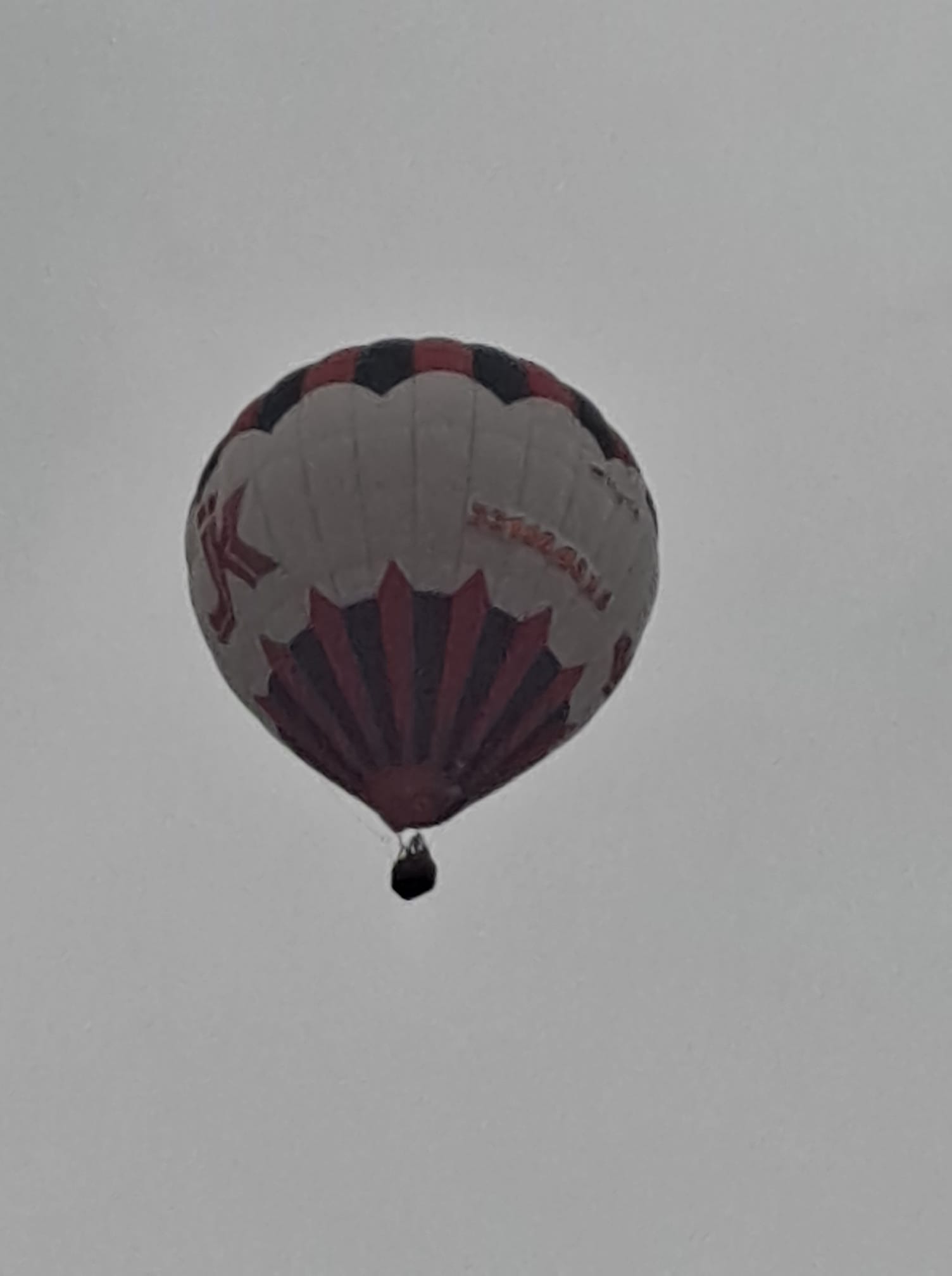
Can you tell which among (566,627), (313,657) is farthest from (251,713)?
(566,627)

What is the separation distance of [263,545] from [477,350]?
2902mm

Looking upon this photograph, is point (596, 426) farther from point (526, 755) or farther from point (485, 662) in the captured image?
point (526, 755)

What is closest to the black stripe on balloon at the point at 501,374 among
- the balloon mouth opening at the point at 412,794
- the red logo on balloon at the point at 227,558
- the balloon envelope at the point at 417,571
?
the balloon envelope at the point at 417,571

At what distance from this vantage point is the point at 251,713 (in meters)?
25.8

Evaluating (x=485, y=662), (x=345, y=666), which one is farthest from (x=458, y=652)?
(x=345, y=666)

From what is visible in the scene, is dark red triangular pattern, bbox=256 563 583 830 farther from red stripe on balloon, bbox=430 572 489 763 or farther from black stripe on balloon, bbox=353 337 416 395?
black stripe on balloon, bbox=353 337 416 395

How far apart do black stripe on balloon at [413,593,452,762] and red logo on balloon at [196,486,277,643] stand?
1.46m

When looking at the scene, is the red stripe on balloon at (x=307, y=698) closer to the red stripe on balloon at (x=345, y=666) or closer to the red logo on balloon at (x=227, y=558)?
the red stripe on balloon at (x=345, y=666)

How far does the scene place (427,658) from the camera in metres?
24.2

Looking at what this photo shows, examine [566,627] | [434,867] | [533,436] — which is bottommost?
[434,867]

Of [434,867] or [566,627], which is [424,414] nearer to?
[566,627]

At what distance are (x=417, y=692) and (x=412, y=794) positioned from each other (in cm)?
89

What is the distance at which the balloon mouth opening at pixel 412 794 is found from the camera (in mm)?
24016

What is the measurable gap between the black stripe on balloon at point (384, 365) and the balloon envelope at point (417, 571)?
2cm
